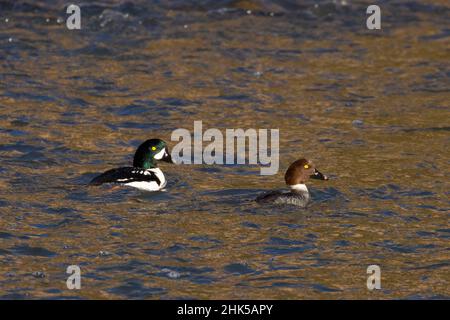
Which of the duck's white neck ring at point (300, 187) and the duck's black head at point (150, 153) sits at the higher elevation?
the duck's black head at point (150, 153)

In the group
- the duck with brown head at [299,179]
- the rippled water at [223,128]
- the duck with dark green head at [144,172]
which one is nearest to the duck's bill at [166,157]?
the duck with dark green head at [144,172]

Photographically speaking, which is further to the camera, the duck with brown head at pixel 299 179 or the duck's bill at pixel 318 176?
the duck's bill at pixel 318 176

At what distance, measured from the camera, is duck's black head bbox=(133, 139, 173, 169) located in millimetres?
13422

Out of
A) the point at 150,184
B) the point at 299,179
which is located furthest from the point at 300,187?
the point at 150,184

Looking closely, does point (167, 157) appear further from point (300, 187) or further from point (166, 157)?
point (300, 187)

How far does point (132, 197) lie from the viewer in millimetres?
12711

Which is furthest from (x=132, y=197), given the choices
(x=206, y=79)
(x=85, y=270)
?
(x=206, y=79)

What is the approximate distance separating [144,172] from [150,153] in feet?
1.54

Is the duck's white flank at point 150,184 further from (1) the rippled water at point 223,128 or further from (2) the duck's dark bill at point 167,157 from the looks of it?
(2) the duck's dark bill at point 167,157

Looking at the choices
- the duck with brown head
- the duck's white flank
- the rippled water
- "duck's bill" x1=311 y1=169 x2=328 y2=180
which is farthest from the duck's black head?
"duck's bill" x1=311 y1=169 x2=328 y2=180

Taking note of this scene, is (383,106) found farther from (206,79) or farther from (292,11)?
(292,11)

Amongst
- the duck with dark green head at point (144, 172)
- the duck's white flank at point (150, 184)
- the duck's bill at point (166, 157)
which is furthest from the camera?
the duck's bill at point (166, 157)

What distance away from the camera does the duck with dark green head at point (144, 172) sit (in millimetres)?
12641

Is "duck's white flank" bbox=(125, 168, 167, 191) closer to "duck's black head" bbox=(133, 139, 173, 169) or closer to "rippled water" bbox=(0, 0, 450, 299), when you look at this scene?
"rippled water" bbox=(0, 0, 450, 299)
